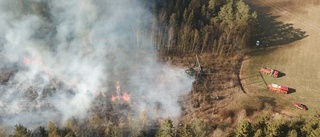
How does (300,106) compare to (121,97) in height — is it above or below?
below

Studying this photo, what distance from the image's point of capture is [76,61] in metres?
63.9

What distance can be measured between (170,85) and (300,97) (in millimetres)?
23915

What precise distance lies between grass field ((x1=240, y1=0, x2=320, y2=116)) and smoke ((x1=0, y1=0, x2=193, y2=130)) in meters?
14.7

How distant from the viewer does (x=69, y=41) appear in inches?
2689

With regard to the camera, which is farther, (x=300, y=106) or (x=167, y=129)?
(x=300, y=106)

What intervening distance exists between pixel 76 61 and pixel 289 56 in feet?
144

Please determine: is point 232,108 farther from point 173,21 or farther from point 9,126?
point 9,126

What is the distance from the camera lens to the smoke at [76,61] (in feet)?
189

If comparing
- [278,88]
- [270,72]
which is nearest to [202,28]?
[270,72]

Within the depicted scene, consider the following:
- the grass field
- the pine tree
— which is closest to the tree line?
the grass field

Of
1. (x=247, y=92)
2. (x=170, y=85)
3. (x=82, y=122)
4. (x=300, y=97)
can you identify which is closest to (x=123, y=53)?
(x=170, y=85)

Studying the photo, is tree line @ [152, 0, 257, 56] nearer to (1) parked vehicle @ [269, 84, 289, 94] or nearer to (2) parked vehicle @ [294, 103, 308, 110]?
(1) parked vehicle @ [269, 84, 289, 94]

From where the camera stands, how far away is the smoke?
57.6m

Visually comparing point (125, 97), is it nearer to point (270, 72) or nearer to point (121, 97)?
point (121, 97)
